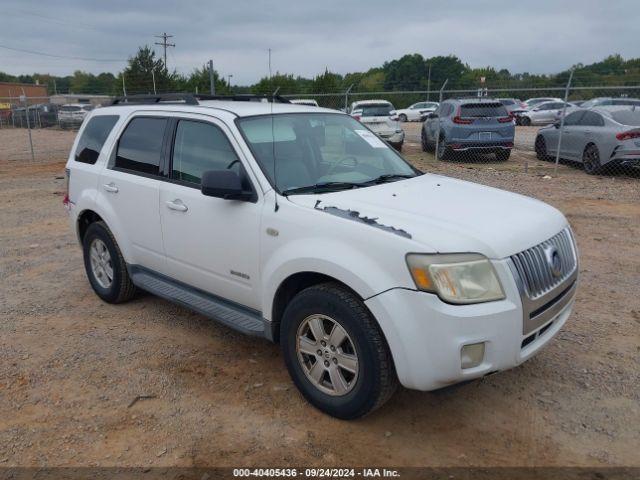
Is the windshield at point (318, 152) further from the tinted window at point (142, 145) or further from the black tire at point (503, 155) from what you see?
the black tire at point (503, 155)

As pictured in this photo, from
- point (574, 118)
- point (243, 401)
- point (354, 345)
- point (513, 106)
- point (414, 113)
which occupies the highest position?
point (513, 106)

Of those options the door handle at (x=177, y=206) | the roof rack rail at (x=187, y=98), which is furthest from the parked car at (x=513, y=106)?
the door handle at (x=177, y=206)

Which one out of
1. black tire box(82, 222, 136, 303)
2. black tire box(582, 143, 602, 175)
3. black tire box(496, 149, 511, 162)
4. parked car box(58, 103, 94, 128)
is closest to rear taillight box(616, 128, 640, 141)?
black tire box(582, 143, 602, 175)

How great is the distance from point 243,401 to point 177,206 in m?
1.52

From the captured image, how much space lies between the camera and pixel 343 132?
452 cm

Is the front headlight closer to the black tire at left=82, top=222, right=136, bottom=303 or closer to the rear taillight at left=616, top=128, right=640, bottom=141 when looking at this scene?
the black tire at left=82, top=222, right=136, bottom=303

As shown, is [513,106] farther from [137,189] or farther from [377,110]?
[137,189]

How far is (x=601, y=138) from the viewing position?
1225 centimetres

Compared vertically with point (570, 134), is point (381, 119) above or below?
above

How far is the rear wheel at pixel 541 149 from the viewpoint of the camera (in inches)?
591

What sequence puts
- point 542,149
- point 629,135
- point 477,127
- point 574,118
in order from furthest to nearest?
point 542,149, point 477,127, point 574,118, point 629,135

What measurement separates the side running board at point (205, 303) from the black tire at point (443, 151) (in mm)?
11418

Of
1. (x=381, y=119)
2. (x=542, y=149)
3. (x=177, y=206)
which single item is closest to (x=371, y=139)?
(x=177, y=206)

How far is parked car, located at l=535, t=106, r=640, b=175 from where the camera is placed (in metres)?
11.7
